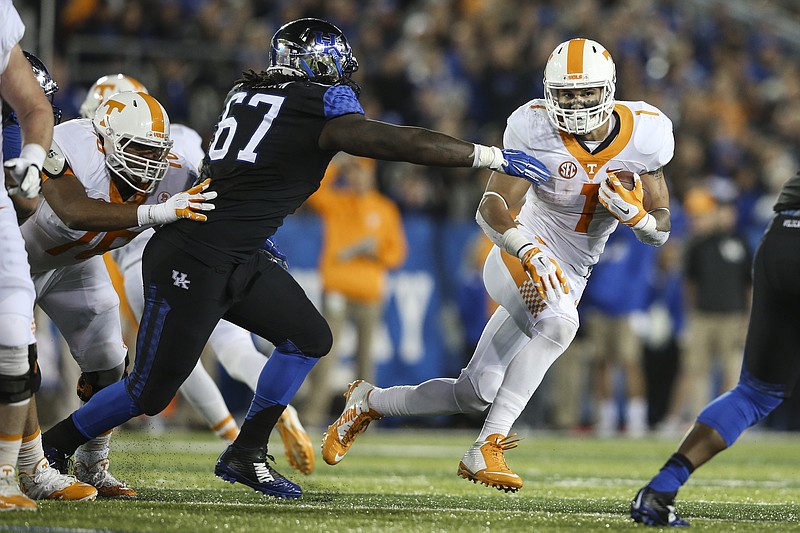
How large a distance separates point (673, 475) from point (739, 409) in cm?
32

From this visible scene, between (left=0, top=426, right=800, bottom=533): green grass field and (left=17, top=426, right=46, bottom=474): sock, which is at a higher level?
(left=17, top=426, right=46, bottom=474): sock

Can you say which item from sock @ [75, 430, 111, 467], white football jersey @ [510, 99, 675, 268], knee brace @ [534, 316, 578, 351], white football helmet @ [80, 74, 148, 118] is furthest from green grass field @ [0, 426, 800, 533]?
white football helmet @ [80, 74, 148, 118]

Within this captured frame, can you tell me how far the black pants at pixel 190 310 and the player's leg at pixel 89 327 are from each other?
0.53 metres

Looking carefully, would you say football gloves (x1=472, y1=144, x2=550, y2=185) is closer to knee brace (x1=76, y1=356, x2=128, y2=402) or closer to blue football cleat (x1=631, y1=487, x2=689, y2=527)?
blue football cleat (x1=631, y1=487, x2=689, y2=527)

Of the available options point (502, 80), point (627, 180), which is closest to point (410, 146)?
point (627, 180)

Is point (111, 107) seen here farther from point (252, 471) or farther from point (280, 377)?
point (252, 471)

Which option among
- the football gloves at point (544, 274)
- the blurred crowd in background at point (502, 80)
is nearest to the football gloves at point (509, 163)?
the football gloves at point (544, 274)

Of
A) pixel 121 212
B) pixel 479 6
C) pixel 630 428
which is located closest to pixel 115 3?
pixel 479 6

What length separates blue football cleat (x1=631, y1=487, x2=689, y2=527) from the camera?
3943 mm

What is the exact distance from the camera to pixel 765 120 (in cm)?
1316

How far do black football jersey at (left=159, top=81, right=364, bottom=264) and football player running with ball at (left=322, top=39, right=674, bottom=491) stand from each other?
2.64 ft

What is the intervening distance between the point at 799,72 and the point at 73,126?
10.6m

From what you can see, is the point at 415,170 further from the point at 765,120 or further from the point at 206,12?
the point at 765,120

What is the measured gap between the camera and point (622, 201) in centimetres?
463
